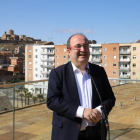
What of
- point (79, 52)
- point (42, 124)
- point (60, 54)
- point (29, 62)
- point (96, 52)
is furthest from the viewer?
point (29, 62)

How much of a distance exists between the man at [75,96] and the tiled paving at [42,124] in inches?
57.6

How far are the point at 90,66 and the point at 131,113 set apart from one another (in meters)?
2.59

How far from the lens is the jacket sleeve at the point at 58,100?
1.52m

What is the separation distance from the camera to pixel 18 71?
2594 inches

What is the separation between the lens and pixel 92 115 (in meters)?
1.52

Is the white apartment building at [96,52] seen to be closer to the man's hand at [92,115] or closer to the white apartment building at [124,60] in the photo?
the white apartment building at [124,60]

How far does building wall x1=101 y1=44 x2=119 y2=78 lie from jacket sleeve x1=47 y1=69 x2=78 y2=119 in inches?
1545

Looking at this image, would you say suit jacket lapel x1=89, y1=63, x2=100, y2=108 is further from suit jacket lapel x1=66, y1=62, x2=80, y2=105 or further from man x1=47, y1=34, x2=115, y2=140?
suit jacket lapel x1=66, y1=62, x2=80, y2=105

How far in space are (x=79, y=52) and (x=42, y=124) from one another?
1.93m

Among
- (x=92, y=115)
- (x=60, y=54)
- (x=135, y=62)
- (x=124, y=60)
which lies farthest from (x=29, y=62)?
(x=92, y=115)

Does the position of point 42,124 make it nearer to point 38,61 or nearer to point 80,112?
point 80,112

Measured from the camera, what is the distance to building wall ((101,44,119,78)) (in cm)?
4003

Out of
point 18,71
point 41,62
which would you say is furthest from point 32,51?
point 18,71

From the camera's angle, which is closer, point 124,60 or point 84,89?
point 84,89
